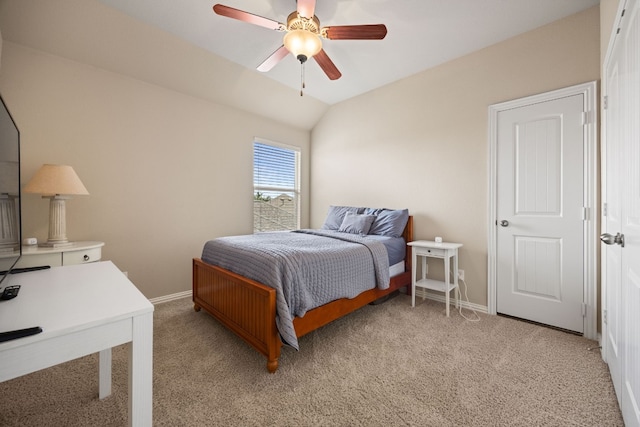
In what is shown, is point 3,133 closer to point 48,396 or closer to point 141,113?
point 48,396

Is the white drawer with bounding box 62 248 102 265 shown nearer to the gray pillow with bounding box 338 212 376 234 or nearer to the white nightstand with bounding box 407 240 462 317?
the gray pillow with bounding box 338 212 376 234

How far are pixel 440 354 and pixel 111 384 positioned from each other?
216 cm

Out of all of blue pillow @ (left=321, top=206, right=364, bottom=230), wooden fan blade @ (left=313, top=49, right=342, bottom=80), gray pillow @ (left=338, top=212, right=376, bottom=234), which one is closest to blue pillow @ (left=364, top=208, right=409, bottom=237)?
gray pillow @ (left=338, top=212, right=376, bottom=234)

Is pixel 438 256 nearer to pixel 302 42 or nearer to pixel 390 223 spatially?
pixel 390 223

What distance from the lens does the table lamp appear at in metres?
2.12

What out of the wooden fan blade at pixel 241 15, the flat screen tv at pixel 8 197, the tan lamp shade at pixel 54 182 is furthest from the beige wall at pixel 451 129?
the flat screen tv at pixel 8 197

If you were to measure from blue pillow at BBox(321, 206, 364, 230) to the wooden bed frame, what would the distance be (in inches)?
47.9

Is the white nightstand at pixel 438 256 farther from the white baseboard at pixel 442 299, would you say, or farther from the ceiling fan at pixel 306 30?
the ceiling fan at pixel 306 30

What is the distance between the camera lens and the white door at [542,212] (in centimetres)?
229

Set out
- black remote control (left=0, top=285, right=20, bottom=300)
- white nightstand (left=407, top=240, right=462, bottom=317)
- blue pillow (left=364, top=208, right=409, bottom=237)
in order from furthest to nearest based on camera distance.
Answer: blue pillow (left=364, top=208, right=409, bottom=237) → white nightstand (left=407, top=240, right=462, bottom=317) → black remote control (left=0, top=285, right=20, bottom=300)

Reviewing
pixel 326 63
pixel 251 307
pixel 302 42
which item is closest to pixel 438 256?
pixel 251 307

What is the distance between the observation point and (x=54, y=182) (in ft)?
7.09

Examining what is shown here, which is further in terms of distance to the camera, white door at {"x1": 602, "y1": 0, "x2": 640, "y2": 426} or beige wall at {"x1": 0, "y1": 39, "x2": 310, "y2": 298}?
beige wall at {"x1": 0, "y1": 39, "x2": 310, "y2": 298}

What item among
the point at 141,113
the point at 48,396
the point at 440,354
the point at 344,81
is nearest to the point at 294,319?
the point at 440,354
